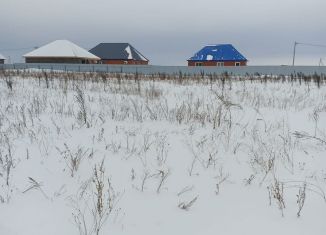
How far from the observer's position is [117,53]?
183ft

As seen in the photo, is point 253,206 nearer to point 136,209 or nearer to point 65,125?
point 136,209

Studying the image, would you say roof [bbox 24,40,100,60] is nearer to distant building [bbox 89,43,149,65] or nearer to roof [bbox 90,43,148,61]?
distant building [bbox 89,43,149,65]

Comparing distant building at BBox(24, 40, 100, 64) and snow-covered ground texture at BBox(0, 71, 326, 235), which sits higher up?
distant building at BBox(24, 40, 100, 64)

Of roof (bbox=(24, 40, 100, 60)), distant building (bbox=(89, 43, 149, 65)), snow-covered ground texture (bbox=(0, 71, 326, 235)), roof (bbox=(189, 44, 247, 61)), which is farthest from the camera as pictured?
distant building (bbox=(89, 43, 149, 65))

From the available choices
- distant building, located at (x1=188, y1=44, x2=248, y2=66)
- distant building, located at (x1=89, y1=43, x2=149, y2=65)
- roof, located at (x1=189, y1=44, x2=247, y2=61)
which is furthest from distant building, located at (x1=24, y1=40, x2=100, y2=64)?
roof, located at (x1=189, y1=44, x2=247, y2=61)

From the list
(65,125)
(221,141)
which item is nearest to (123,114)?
(65,125)

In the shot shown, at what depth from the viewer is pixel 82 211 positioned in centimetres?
232

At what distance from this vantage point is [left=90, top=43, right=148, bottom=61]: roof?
55.5m

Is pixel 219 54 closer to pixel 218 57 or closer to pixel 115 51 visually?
pixel 218 57

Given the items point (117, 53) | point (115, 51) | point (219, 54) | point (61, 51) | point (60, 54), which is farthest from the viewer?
point (115, 51)

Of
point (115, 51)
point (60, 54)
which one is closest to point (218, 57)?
point (115, 51)

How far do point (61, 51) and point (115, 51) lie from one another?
396 inches

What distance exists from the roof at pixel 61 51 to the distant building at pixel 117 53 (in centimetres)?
465

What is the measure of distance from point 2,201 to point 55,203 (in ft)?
1.14
